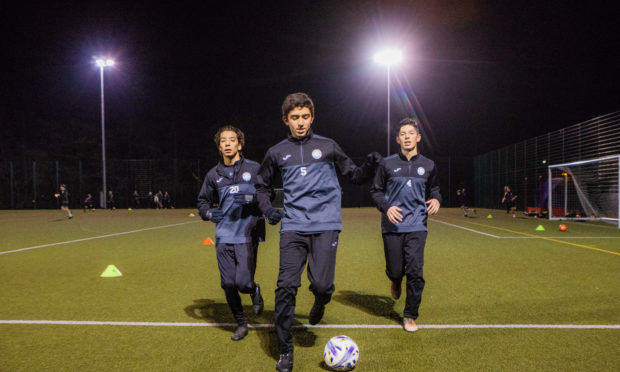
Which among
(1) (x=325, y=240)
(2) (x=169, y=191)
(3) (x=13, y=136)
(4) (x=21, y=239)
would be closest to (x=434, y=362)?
(1) (x=325, y=240)

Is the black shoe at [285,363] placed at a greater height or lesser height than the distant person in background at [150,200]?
greater

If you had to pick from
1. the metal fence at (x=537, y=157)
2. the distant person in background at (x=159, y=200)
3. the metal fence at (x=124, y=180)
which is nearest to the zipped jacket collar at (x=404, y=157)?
the metal fence at (x=537, y=157)

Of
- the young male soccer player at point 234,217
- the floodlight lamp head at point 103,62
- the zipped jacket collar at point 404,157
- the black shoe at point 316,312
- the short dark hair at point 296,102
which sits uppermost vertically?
the floodlight lamp head at point 103,62

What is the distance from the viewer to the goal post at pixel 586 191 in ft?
56.3

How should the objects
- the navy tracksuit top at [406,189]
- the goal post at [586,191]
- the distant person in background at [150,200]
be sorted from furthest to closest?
the distant person in background at [150,200] → the goal post at [586,191] → the navy tracksuit top at [406,189]

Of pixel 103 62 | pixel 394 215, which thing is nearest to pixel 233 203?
pixel 394 215

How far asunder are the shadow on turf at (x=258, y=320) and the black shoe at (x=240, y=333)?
0.14m

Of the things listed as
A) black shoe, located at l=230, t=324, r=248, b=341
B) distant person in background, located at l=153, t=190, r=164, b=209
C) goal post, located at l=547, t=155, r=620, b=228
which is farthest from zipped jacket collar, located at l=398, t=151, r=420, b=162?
distant person in background, located at l=153, t=190, r=164, b=209

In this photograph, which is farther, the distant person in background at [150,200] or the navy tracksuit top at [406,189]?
the distant person in background at [150,200]

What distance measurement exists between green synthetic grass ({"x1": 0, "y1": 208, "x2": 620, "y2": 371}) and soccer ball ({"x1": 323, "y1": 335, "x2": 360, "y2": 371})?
0.44 ft

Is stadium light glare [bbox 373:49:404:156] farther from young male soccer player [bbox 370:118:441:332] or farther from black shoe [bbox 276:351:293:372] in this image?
black shoe [bbox 276:351:293:372]

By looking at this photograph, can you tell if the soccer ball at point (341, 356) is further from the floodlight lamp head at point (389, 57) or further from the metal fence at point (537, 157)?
the floodlight lamp head at point (389, 57)

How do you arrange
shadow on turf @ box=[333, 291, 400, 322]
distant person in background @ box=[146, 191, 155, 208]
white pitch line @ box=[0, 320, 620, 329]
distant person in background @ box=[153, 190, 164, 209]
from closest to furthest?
white pitch line @ box=[0, 320, 620, 329] < shadow on turf @ box=[333, 291, 400, 322] < distant person in background @ box=[153, 190, 164, 209] < distant person in background @ box=[146, 191, 155, 208]

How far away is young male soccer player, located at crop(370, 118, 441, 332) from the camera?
4082 mm
